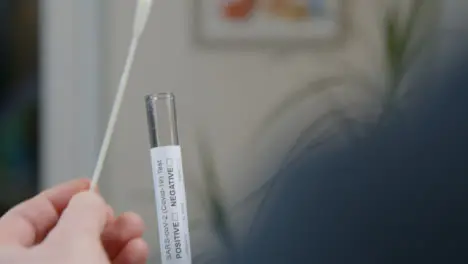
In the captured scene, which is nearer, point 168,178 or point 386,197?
point 168,178

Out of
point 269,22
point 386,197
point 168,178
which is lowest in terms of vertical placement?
point 386,197

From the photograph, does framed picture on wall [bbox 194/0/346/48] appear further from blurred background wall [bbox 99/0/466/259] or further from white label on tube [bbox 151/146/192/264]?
white label on tube [bbox 151/146/192/264]

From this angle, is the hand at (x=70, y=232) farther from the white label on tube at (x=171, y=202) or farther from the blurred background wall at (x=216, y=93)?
the blurred background wall at (x=216, y=93)

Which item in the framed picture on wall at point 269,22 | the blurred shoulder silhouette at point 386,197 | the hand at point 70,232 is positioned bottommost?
the blurred shoulder silhouette at point 386,197

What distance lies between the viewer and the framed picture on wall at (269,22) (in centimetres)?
98

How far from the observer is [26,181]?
3.67 feet

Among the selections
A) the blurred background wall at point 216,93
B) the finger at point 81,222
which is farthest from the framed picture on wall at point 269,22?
the finger at point 81,222

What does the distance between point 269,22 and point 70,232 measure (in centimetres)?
56

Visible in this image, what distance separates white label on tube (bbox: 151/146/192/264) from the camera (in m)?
0.63

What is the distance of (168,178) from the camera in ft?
2.07

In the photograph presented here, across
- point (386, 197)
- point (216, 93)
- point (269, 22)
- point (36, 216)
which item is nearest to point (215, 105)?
point (216, 93)

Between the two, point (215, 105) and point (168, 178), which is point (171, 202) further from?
point (215, 105)

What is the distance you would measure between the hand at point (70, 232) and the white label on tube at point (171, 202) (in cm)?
3

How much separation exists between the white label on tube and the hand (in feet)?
0.10
